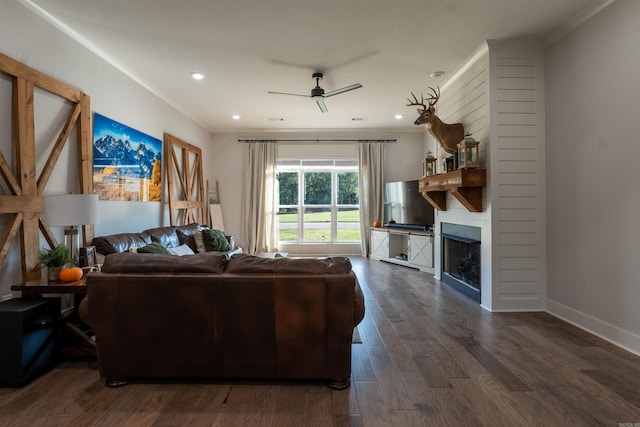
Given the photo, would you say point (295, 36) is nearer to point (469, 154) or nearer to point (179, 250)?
point (469, 154)

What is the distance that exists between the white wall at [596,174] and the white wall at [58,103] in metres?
4.93

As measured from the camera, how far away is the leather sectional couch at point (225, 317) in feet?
6.54

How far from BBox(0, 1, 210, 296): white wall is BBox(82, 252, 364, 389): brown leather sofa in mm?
1247

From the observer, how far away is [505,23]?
3.13 m

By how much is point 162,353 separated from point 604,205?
12.2 feet

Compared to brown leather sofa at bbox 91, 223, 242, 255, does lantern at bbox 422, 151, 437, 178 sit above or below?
above

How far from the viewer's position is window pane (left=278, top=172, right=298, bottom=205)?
7641 millimetres

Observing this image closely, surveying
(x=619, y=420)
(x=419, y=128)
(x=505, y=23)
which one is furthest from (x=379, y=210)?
(x=619, y=420)

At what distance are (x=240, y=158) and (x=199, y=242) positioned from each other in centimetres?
288

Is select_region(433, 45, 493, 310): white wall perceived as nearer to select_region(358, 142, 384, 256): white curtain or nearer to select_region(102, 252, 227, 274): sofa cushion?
select_region(358, 142, 384, 256): white curtain

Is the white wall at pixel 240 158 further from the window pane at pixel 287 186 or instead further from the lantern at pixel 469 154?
the lantern at pixel 469 154

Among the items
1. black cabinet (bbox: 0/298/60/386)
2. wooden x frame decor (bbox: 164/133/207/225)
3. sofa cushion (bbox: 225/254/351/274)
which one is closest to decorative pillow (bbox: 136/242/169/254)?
black cabinet (bbox: 0/298/60/386)

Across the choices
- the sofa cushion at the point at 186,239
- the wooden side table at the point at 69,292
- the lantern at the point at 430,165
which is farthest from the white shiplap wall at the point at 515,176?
the sofa cushion at the point at 186,239

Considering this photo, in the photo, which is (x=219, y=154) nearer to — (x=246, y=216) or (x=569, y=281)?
(x=246, y=216)
